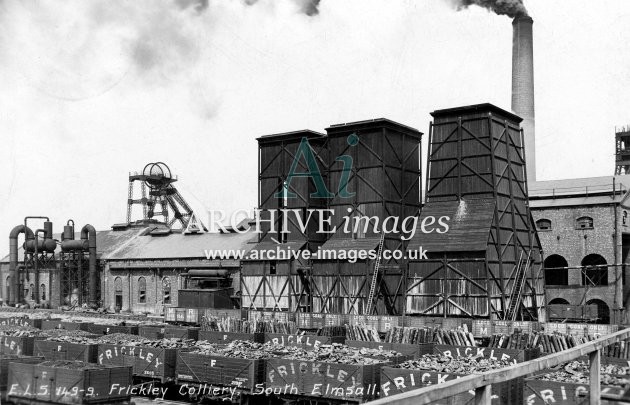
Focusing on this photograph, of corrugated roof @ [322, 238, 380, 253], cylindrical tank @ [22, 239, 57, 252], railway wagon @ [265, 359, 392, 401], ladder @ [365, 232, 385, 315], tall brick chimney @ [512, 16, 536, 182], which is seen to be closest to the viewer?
railway wagon @ [265, 359, 392, 401]

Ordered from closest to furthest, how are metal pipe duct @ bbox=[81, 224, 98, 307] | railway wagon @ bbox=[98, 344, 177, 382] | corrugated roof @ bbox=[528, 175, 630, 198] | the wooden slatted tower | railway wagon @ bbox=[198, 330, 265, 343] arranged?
railway wagon @ bbox=[98, 344, 177, 382] → railway wagon @ bbox=[198, 330, 265, 343] → the wooden slatted tower → corrugated roof @ bbox=[528, 175, 630, 198] → metal pipe duct @ bbox=[81, 224, 98, 307]

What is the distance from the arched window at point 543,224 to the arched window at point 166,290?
3144cm

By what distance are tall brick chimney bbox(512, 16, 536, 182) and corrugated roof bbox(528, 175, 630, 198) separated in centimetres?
331

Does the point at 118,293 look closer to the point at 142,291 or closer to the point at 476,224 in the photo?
the point at 142,291

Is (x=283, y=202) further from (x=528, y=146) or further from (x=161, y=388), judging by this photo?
(x=161, y=388)

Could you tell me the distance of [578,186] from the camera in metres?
48.5

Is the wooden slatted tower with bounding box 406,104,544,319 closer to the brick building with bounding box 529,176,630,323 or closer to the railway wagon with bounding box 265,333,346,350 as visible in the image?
the brick building with bounding box 529,176,630,323

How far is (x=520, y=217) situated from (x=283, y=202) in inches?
667

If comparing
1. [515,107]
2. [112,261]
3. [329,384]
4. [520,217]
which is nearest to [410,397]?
[329,384]

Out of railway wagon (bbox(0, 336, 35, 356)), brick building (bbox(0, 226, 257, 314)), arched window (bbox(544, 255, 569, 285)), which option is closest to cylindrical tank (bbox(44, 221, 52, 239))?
brick building (bbox(0, 226, 257, 314))

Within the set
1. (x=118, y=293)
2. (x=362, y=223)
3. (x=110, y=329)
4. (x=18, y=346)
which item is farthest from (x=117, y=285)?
(x=18, y=346)

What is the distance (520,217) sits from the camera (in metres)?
40.5

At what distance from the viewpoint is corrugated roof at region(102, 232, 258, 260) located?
57.7 m

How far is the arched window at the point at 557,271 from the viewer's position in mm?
45875
